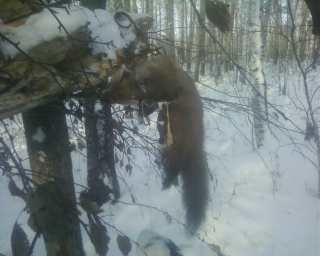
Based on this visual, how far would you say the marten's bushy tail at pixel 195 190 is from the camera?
1511 millimetres

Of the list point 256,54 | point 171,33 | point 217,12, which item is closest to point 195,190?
point 217,12

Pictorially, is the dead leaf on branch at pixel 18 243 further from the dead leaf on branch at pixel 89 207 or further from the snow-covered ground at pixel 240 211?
the snow-covered ground at pixel 240 211

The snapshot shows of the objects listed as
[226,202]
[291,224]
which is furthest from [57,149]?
[291,224]

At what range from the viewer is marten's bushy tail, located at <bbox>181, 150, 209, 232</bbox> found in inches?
59.5

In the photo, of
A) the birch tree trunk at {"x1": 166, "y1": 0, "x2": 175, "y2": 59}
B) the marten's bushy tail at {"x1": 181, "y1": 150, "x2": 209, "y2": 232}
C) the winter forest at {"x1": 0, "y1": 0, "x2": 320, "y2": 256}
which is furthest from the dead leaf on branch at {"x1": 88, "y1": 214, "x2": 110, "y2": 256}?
the birch tree trunk at {"x1": 166, "y1": 0, "x2": 175, "y2": 59}

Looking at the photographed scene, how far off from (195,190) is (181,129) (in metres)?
0.43

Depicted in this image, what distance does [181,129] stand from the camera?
1.40 m

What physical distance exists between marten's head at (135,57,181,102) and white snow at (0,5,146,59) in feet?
0.72

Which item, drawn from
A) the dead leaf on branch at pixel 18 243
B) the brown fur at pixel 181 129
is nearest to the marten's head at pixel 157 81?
the brown fur at pixel 181 129

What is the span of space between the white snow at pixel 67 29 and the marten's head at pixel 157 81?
8.6 inches

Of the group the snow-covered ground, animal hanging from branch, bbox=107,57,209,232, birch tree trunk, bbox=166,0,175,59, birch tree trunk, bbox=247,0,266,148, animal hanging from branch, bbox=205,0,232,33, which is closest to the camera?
animal hanging from branch, bbox=205,0,232,33

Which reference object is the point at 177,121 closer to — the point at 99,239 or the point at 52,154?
the point at 99,239

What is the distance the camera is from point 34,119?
1.56 metres

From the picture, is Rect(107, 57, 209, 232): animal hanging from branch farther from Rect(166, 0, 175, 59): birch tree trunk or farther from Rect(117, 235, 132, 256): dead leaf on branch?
Rect(117, 235, 132, 256): dead leaf on branch
